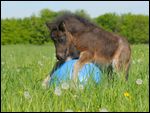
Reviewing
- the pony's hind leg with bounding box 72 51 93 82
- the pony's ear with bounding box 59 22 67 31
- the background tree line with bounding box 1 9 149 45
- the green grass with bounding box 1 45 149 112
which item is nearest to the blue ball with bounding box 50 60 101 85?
the pony's hind leg with bounding box 72 51 93 82

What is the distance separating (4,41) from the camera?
47969 mm

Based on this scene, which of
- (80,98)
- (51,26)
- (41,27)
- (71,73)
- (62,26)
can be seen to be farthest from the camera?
(41,27)

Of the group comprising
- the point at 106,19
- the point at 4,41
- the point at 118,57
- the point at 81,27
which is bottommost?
the point at 4,41

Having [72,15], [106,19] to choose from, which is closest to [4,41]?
[106,19]

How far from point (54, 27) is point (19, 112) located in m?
3.21

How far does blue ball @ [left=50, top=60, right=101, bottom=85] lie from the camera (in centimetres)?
614

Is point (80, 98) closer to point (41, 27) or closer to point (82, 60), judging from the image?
point (82, 60)

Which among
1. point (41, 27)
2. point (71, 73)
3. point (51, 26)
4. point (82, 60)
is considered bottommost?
point (41, 27)

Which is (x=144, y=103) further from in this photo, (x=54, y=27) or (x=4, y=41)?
(x=4, y=41)

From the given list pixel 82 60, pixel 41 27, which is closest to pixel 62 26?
pixel 82 60

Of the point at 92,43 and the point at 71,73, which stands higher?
the point at 92,43

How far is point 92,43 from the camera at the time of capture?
293 inches

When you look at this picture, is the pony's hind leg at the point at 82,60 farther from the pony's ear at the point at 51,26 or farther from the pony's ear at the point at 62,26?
the pony's ear at the point at 51,26

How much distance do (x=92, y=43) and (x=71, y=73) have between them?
2.73ft
